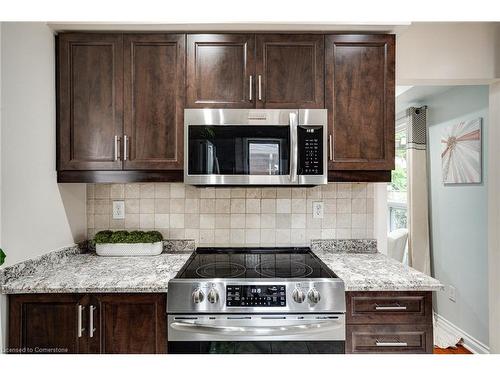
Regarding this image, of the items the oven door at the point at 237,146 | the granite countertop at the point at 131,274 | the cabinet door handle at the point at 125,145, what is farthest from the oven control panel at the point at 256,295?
the cabinet door handle at the point at 125,145

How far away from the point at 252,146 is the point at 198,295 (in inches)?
32.7

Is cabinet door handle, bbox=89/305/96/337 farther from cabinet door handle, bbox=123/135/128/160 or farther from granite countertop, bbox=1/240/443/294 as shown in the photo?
cabinet door handle, bbox=123/135/128/160

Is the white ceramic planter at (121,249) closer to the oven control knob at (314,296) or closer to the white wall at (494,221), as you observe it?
the oven control knob at (314,296)

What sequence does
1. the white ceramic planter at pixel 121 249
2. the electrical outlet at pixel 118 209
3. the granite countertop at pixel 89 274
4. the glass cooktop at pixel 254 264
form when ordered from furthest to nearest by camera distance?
the electrical outlet at pixel 118 209
the white ceramic planter at pixel 121 249
the glass cooktop at pixel 254 264
the granite countertop at pixel 89 274

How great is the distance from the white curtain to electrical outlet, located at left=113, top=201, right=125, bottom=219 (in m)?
2.83

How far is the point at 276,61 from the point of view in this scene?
6.48 feet

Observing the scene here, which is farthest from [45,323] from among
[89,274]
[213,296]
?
[213,296]

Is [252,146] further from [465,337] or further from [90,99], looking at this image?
[465,337]

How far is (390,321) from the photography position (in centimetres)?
162

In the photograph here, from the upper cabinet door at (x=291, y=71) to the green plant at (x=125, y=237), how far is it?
3.39ft

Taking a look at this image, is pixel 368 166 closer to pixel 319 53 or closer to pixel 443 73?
pixel 319 53

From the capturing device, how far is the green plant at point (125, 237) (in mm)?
2135

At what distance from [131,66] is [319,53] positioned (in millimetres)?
1062
